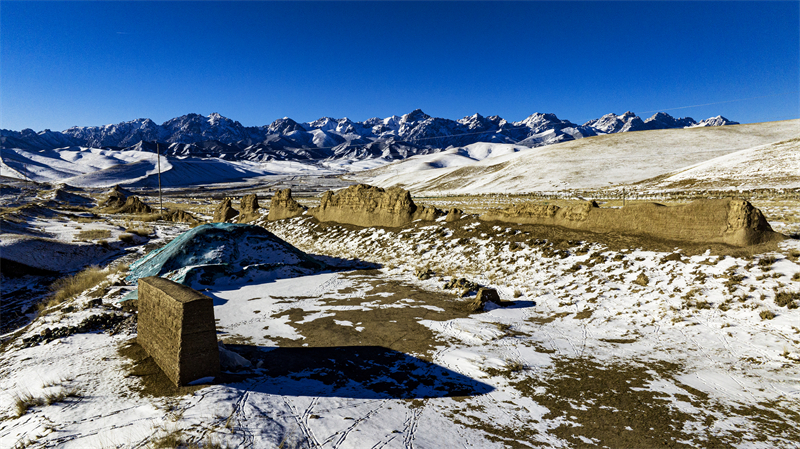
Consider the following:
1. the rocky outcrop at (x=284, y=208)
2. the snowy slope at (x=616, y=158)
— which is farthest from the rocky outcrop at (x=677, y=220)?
the snowy slope at (x=616, y=158)

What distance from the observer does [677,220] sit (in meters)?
13.4

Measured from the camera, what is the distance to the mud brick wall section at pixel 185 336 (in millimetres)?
7035

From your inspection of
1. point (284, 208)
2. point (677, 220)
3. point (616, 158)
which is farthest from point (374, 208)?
point (616, 158)

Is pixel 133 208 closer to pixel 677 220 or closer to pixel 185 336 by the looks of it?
pixel 185 336

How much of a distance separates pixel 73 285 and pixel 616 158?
294ft

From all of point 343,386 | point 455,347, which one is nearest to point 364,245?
point 455,347

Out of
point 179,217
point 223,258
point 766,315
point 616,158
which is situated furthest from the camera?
point 616,158

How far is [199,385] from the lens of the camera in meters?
7.04

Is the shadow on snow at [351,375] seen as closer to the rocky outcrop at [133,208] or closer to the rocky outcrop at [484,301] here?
the rocky outcrop at [484,301]

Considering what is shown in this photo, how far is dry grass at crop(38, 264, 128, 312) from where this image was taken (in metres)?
14.1

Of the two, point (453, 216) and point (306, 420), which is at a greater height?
point (453, 216)

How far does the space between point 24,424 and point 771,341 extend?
14.2m

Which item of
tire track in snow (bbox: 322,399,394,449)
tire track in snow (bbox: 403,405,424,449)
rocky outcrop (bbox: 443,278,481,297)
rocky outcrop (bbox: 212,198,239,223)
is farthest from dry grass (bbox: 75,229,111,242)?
tire track in snow (bbox: 403,405,424,449)

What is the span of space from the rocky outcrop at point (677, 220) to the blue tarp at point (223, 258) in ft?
37.7
